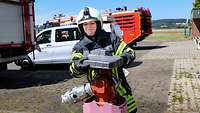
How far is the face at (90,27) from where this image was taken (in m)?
3.65

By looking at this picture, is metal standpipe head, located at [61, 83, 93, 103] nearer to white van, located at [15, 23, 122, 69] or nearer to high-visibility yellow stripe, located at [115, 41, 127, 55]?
high-visibility yellow stripe, located at [115, 41, 127, 55]

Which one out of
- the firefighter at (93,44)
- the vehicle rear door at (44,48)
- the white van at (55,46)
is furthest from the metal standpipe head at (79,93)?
the vehicle rear door at (44,48)

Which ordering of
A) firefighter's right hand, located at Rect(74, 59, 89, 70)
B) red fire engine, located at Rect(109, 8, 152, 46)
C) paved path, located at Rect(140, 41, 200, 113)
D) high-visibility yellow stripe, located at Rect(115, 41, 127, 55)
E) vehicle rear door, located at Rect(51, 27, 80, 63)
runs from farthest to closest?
red fire engine, located at Rect(109, 8, 152, 46) < vehicle rear door, located at Rect(51, 27, 80, 63) < paved path, located at Rect(140, 41, 200, 113) < high-visibility yellow stripe, located at Rect(115, 41, 127, 55) < firefighter's right hand, located at Rect(74, 59, 89, 70)

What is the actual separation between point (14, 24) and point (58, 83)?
7.28 feet

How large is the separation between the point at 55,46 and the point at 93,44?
40.2 ft

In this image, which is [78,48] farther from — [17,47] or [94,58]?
[17,47]

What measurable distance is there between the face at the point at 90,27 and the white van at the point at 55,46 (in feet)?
38.6

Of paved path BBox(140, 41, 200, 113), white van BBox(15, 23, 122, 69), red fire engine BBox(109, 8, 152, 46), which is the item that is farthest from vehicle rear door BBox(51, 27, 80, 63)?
red fire engine BBox(109, 8, 152, 46)

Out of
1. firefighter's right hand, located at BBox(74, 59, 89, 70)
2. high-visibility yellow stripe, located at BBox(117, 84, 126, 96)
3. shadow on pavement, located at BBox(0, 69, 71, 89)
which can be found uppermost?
firefighter's right hand, located at BBox(74, 59, 89, 70)

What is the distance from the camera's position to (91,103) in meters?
3.64

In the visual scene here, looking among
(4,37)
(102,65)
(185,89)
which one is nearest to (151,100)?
(185,89)

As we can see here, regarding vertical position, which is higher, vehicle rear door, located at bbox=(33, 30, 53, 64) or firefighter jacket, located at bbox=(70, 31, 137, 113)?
firefighter jacket, located at bbox=(70, 31, 137, 113)

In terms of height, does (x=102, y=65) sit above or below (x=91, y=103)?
above

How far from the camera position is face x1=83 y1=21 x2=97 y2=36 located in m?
3.65
